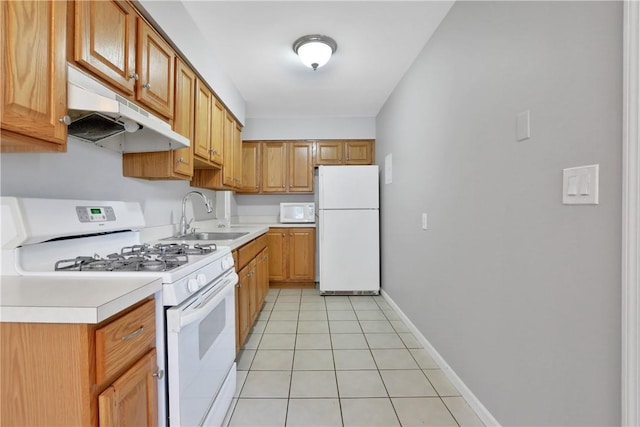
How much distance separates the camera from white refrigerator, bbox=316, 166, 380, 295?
148 inches

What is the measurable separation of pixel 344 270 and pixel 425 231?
5.19ft

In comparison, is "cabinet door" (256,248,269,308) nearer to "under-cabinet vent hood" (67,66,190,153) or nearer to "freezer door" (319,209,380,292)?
"freezer door" (319,209,380,292)

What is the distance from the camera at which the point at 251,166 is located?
4.31m

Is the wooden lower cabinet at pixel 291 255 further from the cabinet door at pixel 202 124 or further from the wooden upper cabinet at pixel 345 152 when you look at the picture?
the cabinet door at pixel 202 124

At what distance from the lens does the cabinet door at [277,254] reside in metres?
4.10

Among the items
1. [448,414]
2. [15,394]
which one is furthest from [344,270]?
[15,394]

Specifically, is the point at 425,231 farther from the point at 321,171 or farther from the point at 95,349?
the point at 95,349

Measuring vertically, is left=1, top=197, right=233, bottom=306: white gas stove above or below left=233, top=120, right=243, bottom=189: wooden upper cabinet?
below

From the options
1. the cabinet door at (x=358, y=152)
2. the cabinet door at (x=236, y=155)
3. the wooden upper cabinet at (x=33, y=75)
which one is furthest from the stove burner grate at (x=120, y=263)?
the cabinet door at (x=358, y=152)

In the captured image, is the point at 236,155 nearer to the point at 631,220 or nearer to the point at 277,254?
the point at 277,254

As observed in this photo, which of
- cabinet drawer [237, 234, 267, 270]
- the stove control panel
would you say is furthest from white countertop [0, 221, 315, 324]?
cabinet drawer [237, 234, 267, 270]

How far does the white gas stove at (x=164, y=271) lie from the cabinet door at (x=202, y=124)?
0.81 metres

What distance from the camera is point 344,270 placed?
377cm

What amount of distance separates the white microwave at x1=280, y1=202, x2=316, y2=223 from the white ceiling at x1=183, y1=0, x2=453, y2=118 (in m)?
1.43
